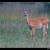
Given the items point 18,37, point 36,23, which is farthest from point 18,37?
point 36,23

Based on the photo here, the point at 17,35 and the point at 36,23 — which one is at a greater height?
the point at 36,23

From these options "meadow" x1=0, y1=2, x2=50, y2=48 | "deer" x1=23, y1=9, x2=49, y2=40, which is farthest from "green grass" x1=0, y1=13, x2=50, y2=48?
"deer" x1=23, y1=9, x2=49, y2=40

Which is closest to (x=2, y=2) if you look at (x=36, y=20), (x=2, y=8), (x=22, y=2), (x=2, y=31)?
(x=2, y=8)

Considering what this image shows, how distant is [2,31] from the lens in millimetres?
4336

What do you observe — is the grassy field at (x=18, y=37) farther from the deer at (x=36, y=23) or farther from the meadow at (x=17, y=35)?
the deer at (x=36, y=23)

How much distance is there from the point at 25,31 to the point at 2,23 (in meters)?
0.79

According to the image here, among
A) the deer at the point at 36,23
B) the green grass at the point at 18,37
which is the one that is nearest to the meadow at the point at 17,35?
the green grass at the point at 18,37

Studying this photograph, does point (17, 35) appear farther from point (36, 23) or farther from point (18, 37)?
point (36, 23)

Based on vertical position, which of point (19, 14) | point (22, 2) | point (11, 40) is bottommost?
point (11, 40)

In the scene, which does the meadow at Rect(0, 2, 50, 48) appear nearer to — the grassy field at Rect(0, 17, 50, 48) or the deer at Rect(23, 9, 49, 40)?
the grassy field at Rect(0, 17, 50, 48)

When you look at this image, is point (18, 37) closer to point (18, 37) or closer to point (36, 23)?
point (18, 37)

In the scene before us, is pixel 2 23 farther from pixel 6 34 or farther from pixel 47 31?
pixel 47 31

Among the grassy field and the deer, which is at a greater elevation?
the deer

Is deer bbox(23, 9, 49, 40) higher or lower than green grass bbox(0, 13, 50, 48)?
higher
